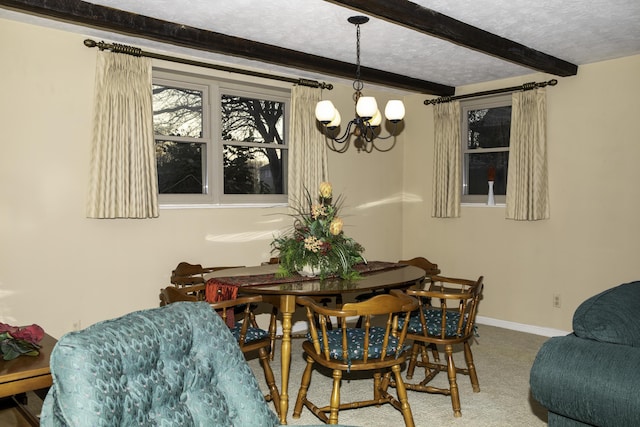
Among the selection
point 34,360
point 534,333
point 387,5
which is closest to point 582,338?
point 387,5

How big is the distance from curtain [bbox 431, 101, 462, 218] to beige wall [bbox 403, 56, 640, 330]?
0.60 ft

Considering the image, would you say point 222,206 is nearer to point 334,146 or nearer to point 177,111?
point 177,111

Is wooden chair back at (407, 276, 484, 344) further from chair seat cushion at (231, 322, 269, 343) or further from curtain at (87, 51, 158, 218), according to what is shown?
curtain at (87, 51, 158, 218)

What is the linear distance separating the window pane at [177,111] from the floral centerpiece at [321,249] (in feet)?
5.74

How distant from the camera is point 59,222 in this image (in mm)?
4023

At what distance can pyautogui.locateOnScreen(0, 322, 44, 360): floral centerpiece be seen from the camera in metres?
2.58

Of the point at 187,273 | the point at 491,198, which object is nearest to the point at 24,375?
the point at 187,273

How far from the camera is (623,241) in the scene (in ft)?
15.7

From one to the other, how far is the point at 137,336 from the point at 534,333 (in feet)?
15.3

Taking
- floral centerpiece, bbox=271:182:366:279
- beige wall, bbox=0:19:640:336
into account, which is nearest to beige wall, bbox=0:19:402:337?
beige wall, bbox=0:19:640:336

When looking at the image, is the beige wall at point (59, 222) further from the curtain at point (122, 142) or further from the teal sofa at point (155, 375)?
the teal sofa at point (155, 375)

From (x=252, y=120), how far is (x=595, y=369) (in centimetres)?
385

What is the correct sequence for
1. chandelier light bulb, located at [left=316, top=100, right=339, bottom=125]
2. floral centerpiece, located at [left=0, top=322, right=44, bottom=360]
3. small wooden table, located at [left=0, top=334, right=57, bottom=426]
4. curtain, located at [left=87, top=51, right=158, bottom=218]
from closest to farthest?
small wooden table, located at [left=0, top=334, right=57, bottom=426] < floral centerpiece, located at [left=0, top=322, right=44, bottom=360] < chandelier light bulb, located at [left=316, top=100, right=339, bottom=125] < curtain, located at [left=87, top=51, right=158, bottom=218]

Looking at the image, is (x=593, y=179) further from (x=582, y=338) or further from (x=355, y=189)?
(x=582, y=338)
